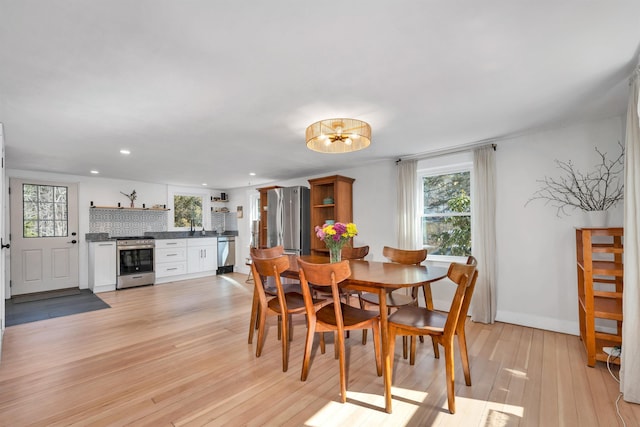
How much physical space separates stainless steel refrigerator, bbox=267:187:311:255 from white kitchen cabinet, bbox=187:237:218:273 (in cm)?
196

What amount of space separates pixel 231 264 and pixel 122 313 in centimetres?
342

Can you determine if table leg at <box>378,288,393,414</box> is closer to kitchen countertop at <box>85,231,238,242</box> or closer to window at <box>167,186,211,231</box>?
kitchen countertop at <box>85,231,238,242</box>

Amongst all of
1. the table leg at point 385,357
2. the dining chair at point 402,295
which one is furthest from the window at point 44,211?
the table leg at point 385,357

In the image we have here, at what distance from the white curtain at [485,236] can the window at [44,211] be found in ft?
23.0

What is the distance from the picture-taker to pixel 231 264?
24.4 ft

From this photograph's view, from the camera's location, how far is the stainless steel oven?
5637mm

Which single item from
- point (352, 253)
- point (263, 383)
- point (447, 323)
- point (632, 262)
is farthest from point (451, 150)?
point (263, 383)

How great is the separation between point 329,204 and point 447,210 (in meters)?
1.85

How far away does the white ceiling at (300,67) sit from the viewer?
141 cm

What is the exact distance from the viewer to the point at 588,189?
9.91ft

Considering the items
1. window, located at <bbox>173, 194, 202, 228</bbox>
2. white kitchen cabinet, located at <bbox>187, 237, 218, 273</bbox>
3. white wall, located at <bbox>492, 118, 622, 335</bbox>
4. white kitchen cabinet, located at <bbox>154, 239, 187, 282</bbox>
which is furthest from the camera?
window, located at <bbox>173, 194, 202, 228</bbox>

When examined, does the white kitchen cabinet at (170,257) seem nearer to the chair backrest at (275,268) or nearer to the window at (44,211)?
the window at (44,211)

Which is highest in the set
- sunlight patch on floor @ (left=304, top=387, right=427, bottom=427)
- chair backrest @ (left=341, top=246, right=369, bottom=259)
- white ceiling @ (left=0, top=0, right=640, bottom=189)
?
white ceiling @ (left=0, top=0, right=640, bottom=189)

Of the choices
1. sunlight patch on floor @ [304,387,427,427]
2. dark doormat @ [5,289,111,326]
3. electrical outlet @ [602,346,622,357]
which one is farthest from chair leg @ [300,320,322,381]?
dark doormat @ [5,289,111,326]
